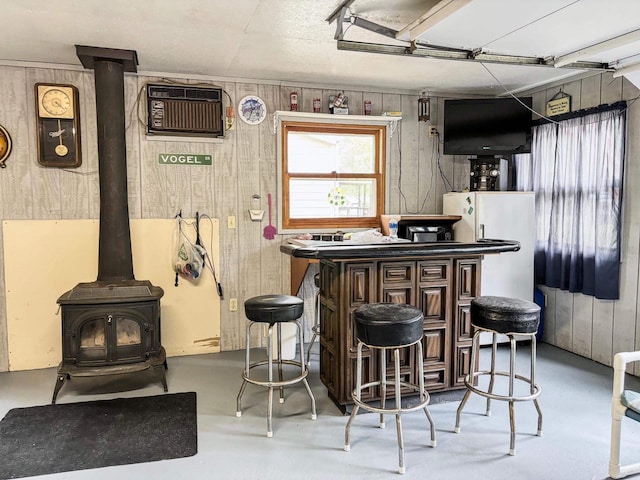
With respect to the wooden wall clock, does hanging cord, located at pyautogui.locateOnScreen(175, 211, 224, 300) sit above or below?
below

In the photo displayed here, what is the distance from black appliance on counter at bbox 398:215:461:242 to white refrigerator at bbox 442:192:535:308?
0.22 meters

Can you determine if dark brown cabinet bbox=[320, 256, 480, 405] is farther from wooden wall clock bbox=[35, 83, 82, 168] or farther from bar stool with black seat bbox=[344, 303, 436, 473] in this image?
wooden wall clock bbox=[35, 83, 82, 168]

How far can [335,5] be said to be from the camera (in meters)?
2.59

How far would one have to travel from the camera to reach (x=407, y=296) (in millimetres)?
3035

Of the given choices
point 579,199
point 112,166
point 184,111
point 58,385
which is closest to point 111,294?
point 58,385

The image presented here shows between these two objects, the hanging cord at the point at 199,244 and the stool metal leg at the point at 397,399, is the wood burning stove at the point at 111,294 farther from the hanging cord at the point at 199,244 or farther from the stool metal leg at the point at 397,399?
the stool metal leg at the point at 397,399

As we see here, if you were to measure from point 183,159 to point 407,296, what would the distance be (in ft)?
7.58

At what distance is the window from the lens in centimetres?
439

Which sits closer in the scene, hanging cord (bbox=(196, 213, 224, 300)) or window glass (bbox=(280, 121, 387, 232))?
hanging cord (bbox=(196, 213, 224, 300))

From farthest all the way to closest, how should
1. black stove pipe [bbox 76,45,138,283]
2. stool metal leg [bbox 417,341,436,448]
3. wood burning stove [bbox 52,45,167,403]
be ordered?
1. black stove pipe [bbox 76,45,138,283]
2. wood burning stove [bbox 52,45,167,403]
3. stool metal leg [bbox 417,341,436,448]

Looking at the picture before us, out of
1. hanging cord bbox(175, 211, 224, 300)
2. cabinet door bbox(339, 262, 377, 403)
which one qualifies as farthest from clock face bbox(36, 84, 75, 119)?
cabinet door bbox(339, 262, 377, 403)

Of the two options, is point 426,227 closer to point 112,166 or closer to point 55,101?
point 112,166

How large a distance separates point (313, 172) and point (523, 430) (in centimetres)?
280

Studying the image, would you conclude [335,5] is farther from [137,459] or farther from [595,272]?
[595,272]
